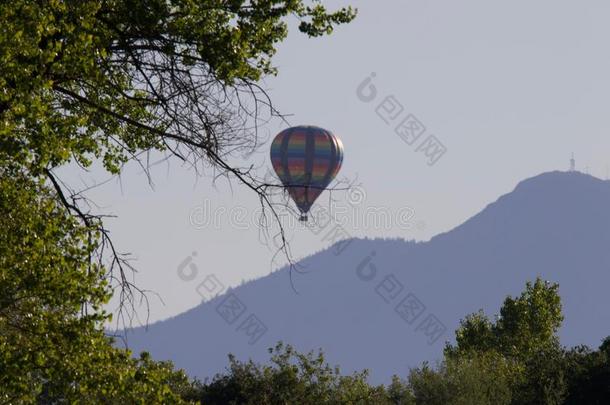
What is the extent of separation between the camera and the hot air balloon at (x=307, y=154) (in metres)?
113

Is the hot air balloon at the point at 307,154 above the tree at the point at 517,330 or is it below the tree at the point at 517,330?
above

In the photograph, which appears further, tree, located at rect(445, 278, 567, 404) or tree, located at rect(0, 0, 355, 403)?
tree, located at rect(445, 278, 567, 404)

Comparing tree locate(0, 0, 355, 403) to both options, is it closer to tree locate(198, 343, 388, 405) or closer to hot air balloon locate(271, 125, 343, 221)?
tree locate(198, 343, 388, 405)

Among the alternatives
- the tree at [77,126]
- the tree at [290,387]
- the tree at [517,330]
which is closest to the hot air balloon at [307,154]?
the tree at [517,330]

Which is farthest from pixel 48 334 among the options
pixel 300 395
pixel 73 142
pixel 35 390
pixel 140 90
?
pixel 300 395

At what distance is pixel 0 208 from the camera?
66.1ft

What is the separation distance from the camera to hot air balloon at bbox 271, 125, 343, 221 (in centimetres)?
11344

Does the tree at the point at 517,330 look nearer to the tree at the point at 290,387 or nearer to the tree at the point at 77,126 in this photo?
the tree at the point at 290,387

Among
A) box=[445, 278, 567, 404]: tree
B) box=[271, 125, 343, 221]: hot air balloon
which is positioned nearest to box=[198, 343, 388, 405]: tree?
box=[445, 278, 567, 404]: tree

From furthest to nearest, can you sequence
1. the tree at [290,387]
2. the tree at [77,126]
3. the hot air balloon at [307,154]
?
the hot air balloon at [307,154] < the tree at [290,387] < the tree at [77,126]

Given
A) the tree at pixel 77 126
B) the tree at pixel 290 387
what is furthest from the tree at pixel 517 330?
the tree at pixel 77 126

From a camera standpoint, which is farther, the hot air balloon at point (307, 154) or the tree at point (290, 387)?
the hot air balloon at point (307, 154)

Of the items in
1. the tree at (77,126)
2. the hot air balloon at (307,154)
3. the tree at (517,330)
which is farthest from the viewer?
the hot air balloon at (307,154)

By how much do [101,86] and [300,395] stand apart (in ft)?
111
